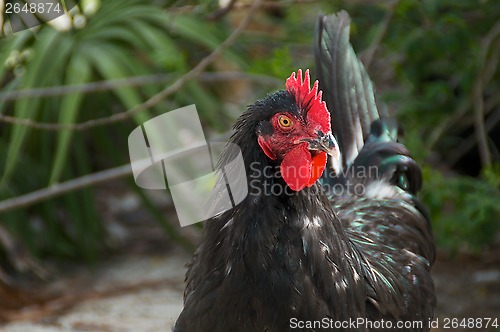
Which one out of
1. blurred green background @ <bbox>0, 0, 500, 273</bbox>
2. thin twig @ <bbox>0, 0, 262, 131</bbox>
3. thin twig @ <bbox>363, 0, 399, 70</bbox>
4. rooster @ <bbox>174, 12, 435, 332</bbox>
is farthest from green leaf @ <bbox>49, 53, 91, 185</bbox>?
rooster @ <bbox>174, 12, 435, 332</bbox>

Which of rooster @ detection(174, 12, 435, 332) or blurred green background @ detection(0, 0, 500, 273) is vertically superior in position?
rooster @ detection(174, 12, 435, 332)

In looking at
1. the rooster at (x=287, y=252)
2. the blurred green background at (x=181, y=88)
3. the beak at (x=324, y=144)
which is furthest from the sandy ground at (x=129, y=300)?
the beak at (x=324, y=144)

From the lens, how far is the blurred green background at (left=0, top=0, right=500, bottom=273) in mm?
4598

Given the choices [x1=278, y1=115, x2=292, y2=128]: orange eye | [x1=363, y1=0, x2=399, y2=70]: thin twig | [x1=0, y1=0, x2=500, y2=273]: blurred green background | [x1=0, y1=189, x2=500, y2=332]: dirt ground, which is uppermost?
[x1=278, y1=115, x2=292, y2=128]: orange eye

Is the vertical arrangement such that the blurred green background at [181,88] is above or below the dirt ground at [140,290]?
above

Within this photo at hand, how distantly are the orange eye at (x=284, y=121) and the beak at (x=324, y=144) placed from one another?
0.07 meters

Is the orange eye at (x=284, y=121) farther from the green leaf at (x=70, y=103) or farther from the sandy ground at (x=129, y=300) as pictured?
the green leaf at (x=70, y=103)

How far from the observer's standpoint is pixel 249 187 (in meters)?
2.60

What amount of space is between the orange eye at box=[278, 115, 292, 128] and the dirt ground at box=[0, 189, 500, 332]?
2.27m

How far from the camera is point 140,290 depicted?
17.6 ft

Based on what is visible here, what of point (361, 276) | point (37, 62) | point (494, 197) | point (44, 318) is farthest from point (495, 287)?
point (37, 62)

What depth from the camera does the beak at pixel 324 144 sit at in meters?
2.54

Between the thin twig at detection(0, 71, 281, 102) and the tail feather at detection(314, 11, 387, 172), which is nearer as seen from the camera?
the tail feather at detection(314, 11, 387, 172)

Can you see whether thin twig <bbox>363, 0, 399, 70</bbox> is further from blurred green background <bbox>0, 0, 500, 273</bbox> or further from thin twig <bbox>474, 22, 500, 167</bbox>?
thin twig <bbox>474, 22, 500, 167</bbox>
